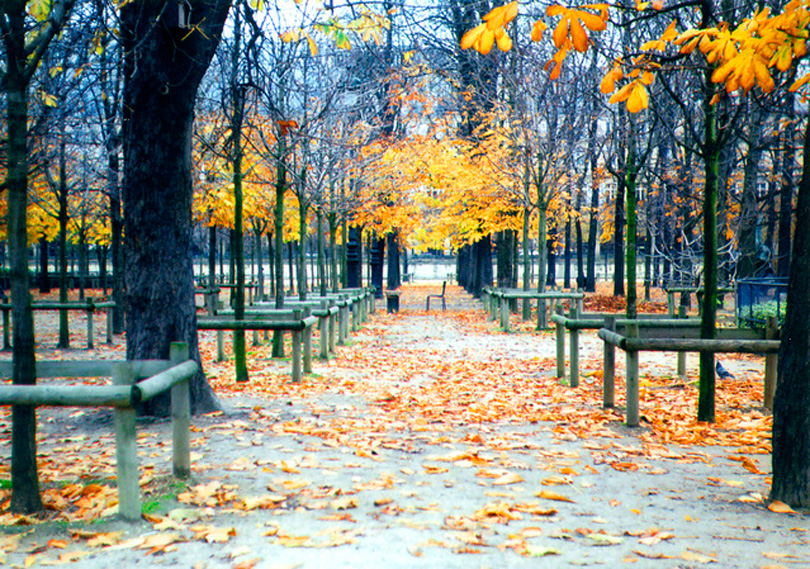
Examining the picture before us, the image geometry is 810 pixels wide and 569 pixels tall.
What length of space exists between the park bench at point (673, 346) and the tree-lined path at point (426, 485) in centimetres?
32

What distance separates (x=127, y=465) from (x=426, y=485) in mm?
1886

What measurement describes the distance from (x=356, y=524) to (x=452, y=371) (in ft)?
21.3

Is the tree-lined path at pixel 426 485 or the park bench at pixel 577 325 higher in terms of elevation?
the park bench at pixel 577 325

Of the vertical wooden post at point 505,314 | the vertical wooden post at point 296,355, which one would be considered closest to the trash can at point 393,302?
the vertical wooden post at point 505,314

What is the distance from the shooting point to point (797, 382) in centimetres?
386

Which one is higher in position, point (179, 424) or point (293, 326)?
point (293, 326)

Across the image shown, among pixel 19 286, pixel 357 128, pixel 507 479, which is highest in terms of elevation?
pixel 357 128

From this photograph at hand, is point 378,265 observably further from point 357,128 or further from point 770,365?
point 770,365

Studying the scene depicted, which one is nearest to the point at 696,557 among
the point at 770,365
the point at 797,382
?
the point at 797,382

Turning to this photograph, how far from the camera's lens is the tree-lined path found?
3320mm

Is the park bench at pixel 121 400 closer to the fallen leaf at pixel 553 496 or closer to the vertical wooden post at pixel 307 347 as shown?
the fallen leaf at pixel 553 496

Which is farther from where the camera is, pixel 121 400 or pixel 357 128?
pixel 357 128

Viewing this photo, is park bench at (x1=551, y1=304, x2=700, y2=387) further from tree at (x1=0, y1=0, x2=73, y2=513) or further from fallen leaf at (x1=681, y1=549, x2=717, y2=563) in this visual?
tree at (x1=0, y1=0, x2=73, y2=513)

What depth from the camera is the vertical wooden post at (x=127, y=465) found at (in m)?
3.62
